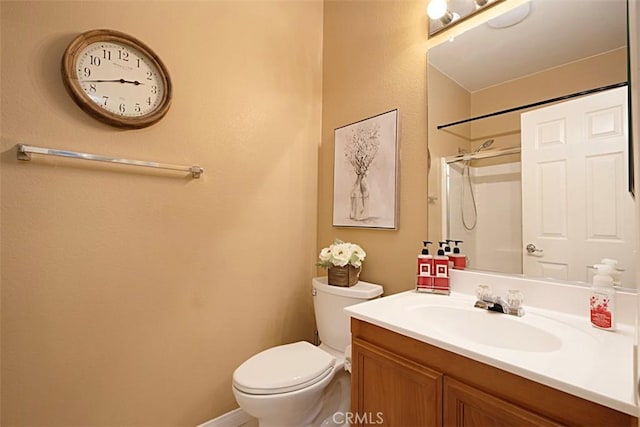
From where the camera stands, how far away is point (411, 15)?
1.45 m

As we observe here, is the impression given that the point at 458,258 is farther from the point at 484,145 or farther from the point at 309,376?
the point at 309,376

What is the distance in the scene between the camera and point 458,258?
126 centimetres

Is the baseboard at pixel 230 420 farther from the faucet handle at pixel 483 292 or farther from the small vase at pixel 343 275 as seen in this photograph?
the faucet handle at pixel 483 292

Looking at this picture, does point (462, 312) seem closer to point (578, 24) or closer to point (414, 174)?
point (414, 174)

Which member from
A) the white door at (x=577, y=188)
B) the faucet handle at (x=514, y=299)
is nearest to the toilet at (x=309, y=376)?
the faucet handle at (x=514, y=299)

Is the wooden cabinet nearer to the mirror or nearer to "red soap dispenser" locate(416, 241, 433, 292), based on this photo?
"red soap dispenser" locate(416, 241, 433, 292)

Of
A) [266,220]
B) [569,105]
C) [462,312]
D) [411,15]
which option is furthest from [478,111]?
[266,220]

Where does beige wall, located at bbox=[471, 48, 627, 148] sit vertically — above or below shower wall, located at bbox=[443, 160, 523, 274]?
above

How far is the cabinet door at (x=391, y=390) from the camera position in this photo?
0.79 meters

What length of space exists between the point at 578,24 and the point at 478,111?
0.39 meters

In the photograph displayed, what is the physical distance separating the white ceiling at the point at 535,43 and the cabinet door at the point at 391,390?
46.2 inches

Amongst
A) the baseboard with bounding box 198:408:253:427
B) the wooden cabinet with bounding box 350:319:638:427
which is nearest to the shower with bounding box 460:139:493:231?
the wooden cabinet with bounding box 350:319:638:427

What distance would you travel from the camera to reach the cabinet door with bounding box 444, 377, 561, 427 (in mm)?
637

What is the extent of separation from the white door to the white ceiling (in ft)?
0.62
